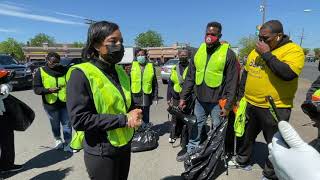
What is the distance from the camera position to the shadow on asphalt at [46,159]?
5438mm

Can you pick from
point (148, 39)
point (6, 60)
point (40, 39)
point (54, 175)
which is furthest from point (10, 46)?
point (54, 175)

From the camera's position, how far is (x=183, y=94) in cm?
514

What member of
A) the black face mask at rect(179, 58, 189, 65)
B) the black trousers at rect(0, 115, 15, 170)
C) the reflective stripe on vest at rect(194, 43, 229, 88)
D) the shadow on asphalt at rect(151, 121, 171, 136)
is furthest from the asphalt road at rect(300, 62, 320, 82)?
the black trousers at rect(0, 115, 15, 170)

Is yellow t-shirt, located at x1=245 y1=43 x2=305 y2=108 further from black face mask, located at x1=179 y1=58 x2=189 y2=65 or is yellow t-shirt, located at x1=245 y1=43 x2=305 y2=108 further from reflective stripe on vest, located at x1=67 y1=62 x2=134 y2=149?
black face mask, located at x1=179 y1=58 x2=189 y2=65

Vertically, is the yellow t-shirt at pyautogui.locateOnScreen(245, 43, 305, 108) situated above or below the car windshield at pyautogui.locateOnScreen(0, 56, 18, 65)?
above

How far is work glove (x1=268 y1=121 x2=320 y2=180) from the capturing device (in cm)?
151

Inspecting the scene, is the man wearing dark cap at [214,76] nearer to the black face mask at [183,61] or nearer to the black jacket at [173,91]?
the black face mask at [183,61]

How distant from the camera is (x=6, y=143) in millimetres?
5031

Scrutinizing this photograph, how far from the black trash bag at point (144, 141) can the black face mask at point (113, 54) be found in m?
3.72

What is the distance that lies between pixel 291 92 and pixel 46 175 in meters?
3.61

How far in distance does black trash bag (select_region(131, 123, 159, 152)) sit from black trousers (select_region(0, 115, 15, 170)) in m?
2.01

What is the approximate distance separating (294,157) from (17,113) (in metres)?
4.40

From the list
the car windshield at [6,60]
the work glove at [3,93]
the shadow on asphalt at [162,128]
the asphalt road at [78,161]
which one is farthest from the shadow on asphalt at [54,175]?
the car windshield at [6,60]

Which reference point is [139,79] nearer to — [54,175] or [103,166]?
[54,175]
